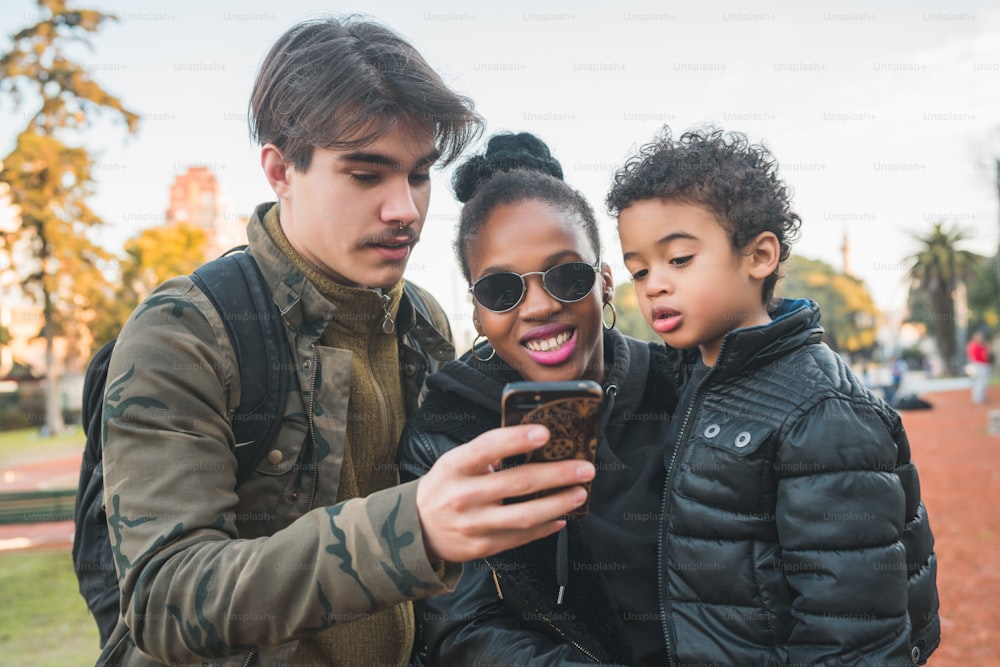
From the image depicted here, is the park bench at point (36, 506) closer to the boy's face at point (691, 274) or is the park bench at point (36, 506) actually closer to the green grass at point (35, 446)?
the boy's face at point (691, 274)

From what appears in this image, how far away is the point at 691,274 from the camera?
A: 2.41m

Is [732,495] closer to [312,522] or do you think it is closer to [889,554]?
[889,554]

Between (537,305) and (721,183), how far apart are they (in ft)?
2.48

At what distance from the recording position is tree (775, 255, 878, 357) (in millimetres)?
52312

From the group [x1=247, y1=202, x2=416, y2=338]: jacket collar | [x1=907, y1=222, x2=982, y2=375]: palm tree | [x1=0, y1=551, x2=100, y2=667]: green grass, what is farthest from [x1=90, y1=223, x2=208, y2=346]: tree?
[x1=907, y1=222, x2=982, y2=375]: palm tree

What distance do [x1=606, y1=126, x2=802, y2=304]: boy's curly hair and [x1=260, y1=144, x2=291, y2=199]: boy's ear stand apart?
3.85 feet

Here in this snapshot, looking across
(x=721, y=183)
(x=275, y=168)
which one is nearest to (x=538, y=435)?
(x=721, y=183)

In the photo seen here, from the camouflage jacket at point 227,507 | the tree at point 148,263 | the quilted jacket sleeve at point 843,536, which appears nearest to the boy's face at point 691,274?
the quilted jacket sleeve at point 843,536

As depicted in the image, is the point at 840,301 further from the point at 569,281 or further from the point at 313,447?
the point at 313,447

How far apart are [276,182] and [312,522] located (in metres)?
1.40

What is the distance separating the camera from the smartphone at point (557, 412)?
1523mm

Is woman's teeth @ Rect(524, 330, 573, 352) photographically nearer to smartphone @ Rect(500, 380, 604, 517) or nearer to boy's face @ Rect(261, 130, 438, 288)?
boy's face @ Rect(261, 130, 438, 288)

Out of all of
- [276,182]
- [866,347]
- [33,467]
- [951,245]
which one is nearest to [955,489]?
[276,182]

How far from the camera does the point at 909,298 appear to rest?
5306cm
